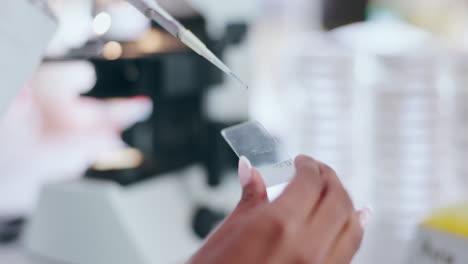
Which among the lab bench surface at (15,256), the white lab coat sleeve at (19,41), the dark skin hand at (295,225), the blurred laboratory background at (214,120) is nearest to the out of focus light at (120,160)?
the blurred laboratory background at (214,120)

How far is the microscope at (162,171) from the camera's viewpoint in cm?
72

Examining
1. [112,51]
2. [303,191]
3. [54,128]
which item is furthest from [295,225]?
[54,128]

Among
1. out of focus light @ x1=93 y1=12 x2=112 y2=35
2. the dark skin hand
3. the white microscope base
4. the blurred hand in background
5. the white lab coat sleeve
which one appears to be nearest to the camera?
the dark skin hand

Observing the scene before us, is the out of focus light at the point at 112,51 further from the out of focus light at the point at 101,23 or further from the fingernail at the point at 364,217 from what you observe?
the fingernail at the point at 364,217

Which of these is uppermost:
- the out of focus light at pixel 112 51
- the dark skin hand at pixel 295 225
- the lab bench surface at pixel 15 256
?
the out of focus light at pixel 112 51

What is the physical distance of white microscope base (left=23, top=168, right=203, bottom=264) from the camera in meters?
0.71

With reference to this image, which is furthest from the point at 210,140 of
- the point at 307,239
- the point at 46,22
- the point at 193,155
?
the point at 307,239

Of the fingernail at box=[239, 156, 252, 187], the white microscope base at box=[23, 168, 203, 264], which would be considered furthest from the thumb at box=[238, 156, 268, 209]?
the white microscope base at box=[23, 168, 203, 264]

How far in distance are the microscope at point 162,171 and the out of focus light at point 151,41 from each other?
1 centimetres

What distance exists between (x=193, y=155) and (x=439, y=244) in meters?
0.53

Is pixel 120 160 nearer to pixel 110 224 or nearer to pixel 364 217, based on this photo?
pixel 110 224

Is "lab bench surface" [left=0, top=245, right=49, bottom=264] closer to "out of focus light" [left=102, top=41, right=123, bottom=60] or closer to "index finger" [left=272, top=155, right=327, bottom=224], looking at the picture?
"out of focus light" [left=102, top=41, right=123, bottom=60]

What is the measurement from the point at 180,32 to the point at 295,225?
24cm

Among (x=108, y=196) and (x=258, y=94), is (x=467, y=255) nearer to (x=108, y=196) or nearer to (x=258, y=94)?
(x=108, y=196)
